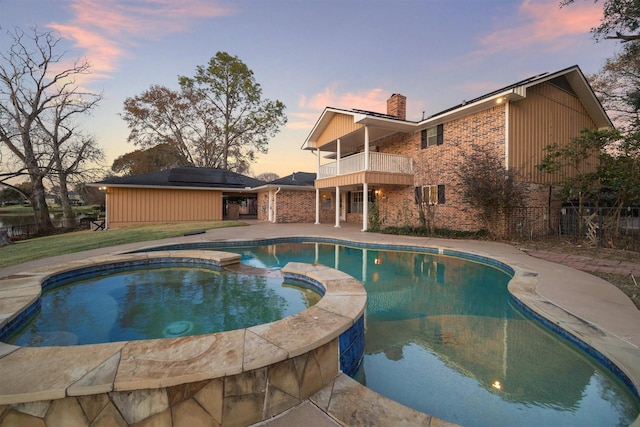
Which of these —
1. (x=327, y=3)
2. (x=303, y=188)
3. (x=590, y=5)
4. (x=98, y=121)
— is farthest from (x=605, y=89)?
(x=98, y=121)

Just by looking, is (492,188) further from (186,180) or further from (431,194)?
(186,180)

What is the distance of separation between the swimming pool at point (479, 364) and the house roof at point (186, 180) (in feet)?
55.1

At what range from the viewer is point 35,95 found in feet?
62.4

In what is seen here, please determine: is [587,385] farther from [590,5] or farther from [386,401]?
[590,5]

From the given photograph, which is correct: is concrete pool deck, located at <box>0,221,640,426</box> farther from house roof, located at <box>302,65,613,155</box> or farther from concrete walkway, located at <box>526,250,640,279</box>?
house roof, located at <box>302,65,613,155</box>

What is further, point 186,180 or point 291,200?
point 186,180

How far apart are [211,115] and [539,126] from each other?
2475 centimetres

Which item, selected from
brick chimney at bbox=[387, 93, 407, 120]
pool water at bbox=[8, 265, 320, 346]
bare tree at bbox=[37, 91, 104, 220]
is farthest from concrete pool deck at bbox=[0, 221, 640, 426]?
bare tree at bbox=[37, 91, 104, 220]

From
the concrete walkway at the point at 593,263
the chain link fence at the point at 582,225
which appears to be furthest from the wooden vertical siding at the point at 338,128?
the concrete walkway at the point at 593,263

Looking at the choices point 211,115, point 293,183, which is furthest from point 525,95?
point 211,115

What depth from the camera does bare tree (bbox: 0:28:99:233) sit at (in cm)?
1734

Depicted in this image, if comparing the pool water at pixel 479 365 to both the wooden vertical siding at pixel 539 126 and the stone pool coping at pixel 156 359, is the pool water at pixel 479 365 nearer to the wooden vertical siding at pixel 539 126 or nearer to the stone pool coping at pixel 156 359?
the stone pool coping at pixel 156 359

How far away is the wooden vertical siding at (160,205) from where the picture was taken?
1731 centimetres

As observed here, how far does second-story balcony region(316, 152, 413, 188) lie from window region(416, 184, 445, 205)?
0.85 meters
